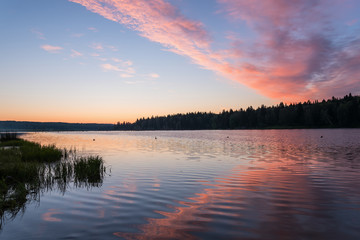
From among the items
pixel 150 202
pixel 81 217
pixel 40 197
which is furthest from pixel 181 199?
pixel 40 197

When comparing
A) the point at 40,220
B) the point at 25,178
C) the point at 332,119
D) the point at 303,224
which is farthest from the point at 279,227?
the point at 332,119

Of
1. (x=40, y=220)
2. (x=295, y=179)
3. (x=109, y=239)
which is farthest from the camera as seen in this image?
(x=295, y=179)

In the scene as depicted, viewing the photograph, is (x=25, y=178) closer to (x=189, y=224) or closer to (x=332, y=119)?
(x=189, y=224)

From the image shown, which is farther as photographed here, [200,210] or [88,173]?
[88,173]

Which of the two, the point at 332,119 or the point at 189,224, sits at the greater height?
the point at 332,119

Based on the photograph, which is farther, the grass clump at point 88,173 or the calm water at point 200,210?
the grass clump at point 88,173

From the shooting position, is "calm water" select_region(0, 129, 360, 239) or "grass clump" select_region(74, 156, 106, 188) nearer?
"calm water" select_region(0, 129, 360, 239)

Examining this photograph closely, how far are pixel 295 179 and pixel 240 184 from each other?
171 inches

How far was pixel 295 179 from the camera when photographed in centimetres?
1656

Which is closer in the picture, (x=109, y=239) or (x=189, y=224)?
(x=109, y=239)

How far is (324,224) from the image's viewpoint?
8.62m

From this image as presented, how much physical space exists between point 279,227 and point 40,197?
1204 centimetres

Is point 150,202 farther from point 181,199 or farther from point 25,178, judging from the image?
point 25,178

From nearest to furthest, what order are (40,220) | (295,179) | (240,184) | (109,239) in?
(109,239), (40,220), (240,184), (295,179)
